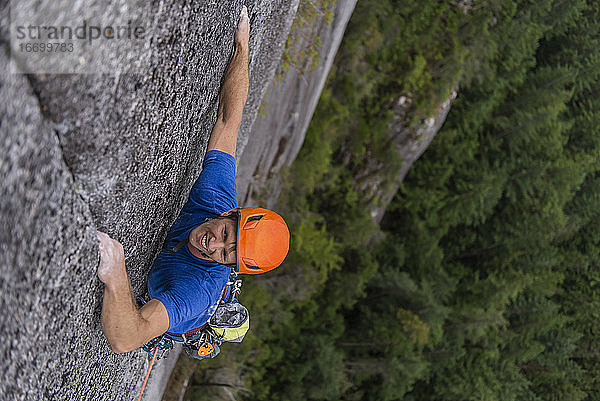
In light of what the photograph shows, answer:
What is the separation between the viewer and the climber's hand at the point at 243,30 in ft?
11.6

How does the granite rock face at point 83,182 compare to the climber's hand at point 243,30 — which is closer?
the granite rock face at point 83,182

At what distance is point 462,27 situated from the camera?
1261cm

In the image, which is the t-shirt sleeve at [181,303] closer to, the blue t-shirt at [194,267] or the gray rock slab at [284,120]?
the blue t-shirt at [194,267]

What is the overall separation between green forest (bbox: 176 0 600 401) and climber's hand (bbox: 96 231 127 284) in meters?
5.45

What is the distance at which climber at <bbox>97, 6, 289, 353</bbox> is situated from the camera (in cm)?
249

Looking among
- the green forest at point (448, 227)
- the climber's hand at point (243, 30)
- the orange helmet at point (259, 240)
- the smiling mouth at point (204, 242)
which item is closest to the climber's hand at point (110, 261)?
the smiling mouth at point (204, 242)

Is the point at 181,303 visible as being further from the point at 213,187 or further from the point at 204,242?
the point at 213,187

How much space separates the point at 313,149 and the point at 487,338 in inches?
381

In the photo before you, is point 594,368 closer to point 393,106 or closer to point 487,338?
point 487,338

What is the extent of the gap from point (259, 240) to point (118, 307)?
0.93 meters

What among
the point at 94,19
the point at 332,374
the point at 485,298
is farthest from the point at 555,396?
the point at 94,19

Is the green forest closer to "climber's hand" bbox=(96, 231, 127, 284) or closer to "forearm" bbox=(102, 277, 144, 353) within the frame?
"forearm" bbox=(102, 277, 144, 353)

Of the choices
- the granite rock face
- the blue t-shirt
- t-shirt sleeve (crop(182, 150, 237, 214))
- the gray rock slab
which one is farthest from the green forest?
the granite rock face

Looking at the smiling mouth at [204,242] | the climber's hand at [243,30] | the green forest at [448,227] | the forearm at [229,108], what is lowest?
the green forest at [448,227]
